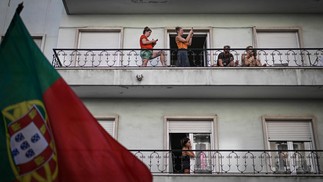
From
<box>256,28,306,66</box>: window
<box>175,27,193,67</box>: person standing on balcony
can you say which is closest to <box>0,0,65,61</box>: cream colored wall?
<box>175,27,193,67</box>: person standing on balcony

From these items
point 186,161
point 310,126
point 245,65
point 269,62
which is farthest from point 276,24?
point 186,161

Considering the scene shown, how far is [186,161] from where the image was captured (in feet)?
39.3

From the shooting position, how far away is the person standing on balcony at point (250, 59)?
512 inches

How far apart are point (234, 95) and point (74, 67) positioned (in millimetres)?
4711

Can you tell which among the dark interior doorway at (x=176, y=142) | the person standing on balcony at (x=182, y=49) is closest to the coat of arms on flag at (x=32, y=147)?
the dark interior doorway at (x=176, y=142)

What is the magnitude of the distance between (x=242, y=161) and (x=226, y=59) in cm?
300

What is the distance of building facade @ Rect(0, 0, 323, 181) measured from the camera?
12.4 metres

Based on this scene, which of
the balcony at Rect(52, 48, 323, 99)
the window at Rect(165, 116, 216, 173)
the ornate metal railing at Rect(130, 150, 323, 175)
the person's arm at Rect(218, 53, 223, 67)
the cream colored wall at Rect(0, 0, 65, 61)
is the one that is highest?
the cream colored wall at Rect(0, 0, 65, 61)

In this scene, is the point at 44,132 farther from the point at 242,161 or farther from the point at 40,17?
the point at 40,17

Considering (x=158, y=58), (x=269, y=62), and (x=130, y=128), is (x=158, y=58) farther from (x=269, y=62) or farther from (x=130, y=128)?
(x=269, y=62)

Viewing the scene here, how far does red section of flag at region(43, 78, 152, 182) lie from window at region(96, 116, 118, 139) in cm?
733

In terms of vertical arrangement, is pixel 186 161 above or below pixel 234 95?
below

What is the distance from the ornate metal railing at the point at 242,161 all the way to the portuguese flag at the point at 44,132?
6938 millimetres

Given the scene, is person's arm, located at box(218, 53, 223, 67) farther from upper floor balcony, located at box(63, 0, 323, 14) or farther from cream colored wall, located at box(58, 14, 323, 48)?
upper floor balcony, located at box(63, 0, 323, 14)
